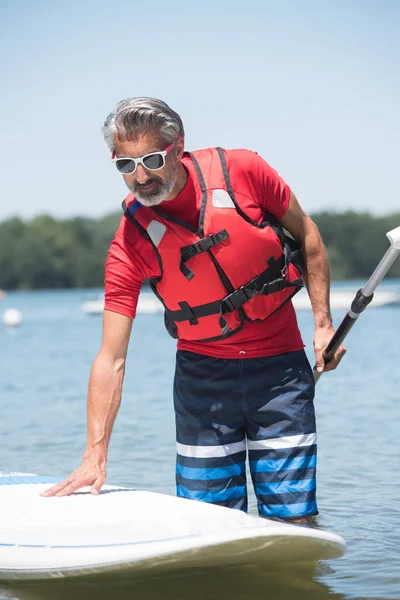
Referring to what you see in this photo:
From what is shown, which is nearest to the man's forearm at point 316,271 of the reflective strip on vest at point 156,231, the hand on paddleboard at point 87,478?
the reflective strip on vest at point 156,231

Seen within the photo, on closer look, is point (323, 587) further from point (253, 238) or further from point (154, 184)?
point (154, 184)

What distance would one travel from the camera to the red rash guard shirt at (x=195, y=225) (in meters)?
3.67

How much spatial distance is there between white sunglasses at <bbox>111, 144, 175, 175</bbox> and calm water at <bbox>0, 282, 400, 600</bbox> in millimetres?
1619

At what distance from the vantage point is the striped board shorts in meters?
3.74

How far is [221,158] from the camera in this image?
3.75 metres

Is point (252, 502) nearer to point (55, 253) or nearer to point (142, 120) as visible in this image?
point (142, 120)

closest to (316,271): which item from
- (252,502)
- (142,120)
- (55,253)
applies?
(142,120)

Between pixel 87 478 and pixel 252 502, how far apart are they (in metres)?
2.59

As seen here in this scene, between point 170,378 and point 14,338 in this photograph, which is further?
point 14,338

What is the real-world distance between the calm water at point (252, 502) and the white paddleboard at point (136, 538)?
0.83 feet

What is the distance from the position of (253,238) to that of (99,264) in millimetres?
84694

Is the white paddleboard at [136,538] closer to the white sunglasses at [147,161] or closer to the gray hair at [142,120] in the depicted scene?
the white sunglasses at [147,161]

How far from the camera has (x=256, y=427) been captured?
3.79 metres

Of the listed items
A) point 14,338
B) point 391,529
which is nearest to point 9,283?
point 14,338
